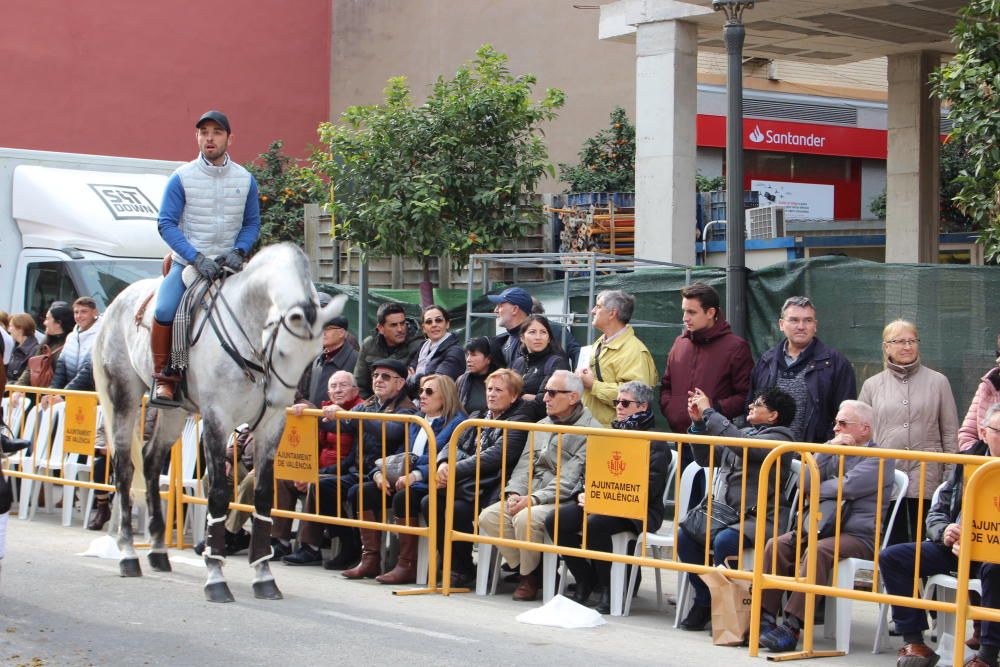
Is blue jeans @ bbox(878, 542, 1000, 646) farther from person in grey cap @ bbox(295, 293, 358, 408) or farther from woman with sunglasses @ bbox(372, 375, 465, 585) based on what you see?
person in grey cap @ bbox(295, 293, 358, 408)

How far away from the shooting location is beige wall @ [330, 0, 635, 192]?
28594 mm

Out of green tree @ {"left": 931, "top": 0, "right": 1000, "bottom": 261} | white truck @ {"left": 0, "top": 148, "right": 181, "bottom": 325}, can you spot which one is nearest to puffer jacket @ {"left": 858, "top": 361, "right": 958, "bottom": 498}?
green tree @ {"left": 931, "top": 0, "right": 1000, "bottom": 261}

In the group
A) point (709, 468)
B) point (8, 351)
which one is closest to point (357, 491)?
A: point (709, 468)

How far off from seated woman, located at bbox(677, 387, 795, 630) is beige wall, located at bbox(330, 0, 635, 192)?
20.2m

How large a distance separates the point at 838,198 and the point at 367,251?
21094 mm

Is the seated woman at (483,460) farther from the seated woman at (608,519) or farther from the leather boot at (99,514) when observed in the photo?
the leather boot at (99,514)

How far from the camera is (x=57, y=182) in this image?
53.2ft

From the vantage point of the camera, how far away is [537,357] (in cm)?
1051

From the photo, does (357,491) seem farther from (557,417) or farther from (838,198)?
(838,198)

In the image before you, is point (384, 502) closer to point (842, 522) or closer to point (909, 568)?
point (842, 522)

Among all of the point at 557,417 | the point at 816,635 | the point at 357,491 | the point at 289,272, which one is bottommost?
the point at 816,635

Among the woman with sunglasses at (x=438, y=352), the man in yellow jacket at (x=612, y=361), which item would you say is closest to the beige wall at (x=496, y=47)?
the woman with sunglasses at (x=438, y=352)

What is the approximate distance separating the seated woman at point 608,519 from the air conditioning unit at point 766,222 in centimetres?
1446

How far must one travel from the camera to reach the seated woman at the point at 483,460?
9359mm
